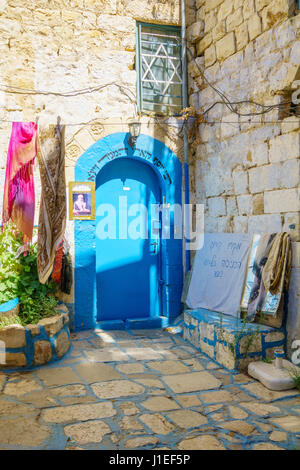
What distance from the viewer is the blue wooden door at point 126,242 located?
5734 millimetres

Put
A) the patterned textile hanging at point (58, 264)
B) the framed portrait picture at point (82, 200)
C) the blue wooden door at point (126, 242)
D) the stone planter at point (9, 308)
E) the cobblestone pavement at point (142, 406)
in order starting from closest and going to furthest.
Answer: the cobblestone pavement at point (142, 406), the stone planter at point (9, 308), the patterned textile hanging at point (58, 264), the framed portrait picture at point (82, 200), the blue wooden door at point (126, 242)

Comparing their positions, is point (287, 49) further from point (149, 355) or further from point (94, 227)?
point (149, 355)

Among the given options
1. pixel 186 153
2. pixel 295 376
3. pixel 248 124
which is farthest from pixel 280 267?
pixel 186 153

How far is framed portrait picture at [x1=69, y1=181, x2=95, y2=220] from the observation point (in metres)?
5.47

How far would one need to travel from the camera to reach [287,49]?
4180 millimetres

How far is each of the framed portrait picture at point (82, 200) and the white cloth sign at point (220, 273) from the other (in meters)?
1.68

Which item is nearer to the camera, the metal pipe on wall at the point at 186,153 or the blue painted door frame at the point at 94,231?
the blue painted door frame at the point at 94,231

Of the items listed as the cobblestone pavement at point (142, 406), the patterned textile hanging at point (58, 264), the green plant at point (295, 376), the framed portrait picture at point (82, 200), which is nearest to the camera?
the cobblestone pavement at point (142, 406)

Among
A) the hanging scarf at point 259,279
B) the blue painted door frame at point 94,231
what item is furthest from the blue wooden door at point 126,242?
the hanging scarf at point 259,279

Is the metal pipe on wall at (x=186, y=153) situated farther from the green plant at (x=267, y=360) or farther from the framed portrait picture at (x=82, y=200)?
the green plant at (x=267, y=360)

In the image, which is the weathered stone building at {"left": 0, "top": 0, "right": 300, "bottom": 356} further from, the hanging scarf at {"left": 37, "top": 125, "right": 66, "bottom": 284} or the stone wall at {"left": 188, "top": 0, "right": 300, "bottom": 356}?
the hanging scarf at {"left": 37, "top": 125, "right": 66, "bottom": 284}

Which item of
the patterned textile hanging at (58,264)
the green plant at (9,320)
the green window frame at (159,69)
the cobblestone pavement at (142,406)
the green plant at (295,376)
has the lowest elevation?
the cobblestone pavement at (142,406)

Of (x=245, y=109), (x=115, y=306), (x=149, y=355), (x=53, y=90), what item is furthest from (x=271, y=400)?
(x=53, y=90)

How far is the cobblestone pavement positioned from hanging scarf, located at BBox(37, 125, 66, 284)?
114 centimetres
